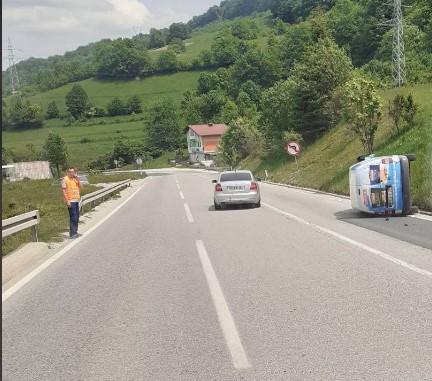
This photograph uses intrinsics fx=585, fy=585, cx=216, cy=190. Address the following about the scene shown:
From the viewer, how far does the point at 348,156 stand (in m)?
34.8

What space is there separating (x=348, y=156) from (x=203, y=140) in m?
95.0

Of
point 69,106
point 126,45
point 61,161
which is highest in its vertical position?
point 126,45

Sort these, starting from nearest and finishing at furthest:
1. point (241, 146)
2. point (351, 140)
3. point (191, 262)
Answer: point (191, 262) < point (351, 140) < point (241, 146)

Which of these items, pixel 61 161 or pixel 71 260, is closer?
pixel 71 260

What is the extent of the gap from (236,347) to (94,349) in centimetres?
137

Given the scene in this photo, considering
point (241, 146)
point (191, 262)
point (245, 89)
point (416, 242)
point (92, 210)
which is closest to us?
point (191, 262)

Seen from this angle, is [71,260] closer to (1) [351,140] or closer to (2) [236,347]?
(2) [236,347]

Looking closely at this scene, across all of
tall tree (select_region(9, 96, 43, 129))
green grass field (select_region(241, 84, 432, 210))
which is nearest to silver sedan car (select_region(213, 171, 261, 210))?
green grass field (select_region(241, 84, 432, 210))

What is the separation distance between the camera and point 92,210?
24.3m

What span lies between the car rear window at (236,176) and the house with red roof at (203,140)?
101m

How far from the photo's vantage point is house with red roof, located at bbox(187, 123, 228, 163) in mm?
127938

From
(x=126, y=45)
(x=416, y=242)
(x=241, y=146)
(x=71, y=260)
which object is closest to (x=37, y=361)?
(x=71, y=260)

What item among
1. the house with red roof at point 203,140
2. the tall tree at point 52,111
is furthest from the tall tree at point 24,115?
the house with red roof at point 203,140

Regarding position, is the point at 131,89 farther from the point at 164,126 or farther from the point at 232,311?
the point at 232,311
